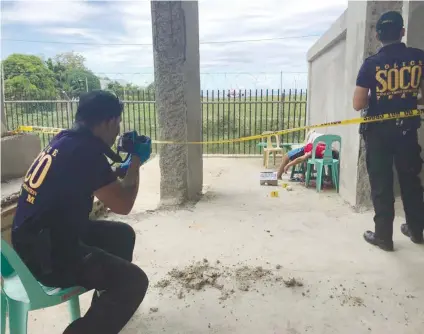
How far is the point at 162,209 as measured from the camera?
5.00 metres

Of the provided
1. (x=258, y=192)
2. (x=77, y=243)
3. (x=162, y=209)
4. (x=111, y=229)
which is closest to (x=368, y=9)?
(x=258, y=192)

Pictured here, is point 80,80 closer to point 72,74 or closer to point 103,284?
point 72,74

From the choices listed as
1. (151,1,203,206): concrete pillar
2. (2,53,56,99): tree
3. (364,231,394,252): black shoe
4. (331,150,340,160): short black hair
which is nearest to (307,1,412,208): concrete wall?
(331,150,340,160): short black hair

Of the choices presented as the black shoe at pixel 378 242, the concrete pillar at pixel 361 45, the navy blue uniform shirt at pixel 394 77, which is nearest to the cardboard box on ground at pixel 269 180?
the concrete pillar at pixel 361 45

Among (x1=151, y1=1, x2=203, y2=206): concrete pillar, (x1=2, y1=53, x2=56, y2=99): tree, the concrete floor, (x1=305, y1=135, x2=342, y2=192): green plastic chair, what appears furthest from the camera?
(x1=2, y1=53, x2=56, y2=99): tree

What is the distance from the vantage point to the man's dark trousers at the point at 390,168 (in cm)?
336

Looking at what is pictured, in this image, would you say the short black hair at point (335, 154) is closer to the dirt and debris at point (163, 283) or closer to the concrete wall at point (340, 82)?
the concrete wall at point (340, 82)

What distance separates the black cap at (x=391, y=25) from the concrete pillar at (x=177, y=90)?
2450 millimetres

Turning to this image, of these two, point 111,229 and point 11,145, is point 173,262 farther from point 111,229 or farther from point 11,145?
point 11,145

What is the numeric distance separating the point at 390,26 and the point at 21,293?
3242mm

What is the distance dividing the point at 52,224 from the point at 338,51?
6.07 m

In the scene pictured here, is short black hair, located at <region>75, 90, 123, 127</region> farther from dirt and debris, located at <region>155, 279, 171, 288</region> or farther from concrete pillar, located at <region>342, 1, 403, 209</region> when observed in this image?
concrete pillar, located at <region>342, 1, 403, 209</region>

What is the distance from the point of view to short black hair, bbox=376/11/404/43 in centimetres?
324

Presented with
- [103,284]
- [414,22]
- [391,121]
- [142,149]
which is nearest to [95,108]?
[142,149]
